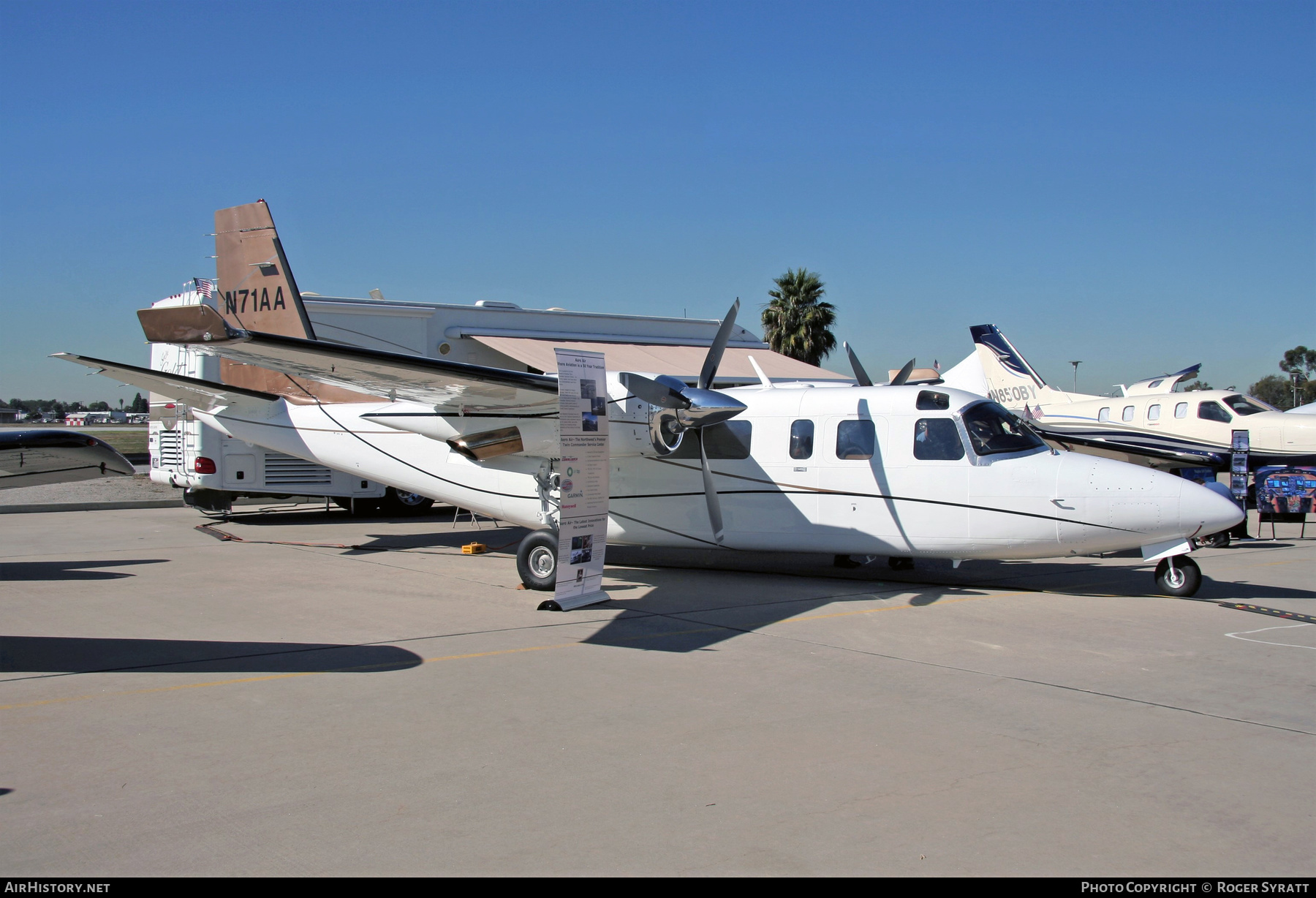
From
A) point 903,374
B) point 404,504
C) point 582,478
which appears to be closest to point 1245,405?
point 903,374

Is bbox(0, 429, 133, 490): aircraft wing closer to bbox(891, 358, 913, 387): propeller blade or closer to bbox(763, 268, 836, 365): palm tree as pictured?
bbox(891, 358, 913, 387): propeller blade

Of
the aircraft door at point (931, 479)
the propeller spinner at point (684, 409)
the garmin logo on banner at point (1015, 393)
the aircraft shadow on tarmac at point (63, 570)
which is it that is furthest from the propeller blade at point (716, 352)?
the garmin logo on banner at point (1015, 393)

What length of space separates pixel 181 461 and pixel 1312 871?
Result: 18.9 m

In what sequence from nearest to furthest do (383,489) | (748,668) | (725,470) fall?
(748,668) → (725,470) → (383,489)

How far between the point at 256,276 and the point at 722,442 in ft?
28.1

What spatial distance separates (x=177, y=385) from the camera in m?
13.9

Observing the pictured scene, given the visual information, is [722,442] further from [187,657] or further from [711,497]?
[187,657]

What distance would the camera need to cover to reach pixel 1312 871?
3805mm

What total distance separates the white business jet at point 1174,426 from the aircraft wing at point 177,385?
14820mm

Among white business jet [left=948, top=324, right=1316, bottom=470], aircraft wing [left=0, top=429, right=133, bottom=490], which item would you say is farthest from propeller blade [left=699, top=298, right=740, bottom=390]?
white business jet [left=948, top=324, right=1316, bottom=470]

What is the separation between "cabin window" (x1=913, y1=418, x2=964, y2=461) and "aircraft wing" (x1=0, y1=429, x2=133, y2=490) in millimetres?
8929

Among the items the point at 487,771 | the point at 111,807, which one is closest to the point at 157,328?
the point at 111,807

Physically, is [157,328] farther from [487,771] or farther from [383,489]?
[383,489]

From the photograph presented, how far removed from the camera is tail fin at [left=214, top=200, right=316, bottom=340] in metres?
14.6
